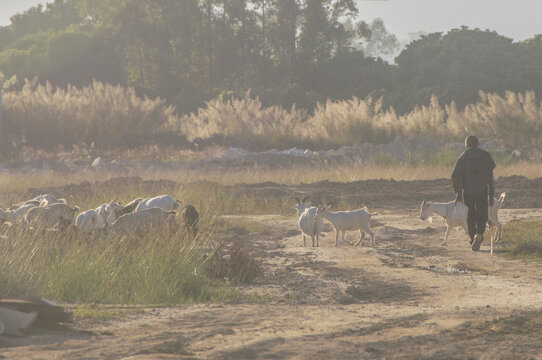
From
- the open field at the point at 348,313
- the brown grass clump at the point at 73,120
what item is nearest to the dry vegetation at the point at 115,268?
the open field at the point at 348,313

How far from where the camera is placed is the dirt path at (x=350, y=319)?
20.3 ft

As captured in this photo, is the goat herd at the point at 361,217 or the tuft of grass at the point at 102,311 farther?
the goat herd at the point at 361,217

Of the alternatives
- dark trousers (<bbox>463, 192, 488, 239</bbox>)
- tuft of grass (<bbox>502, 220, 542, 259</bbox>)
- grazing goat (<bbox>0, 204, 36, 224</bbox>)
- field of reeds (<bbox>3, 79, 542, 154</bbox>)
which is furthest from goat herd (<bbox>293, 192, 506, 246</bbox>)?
field of reeds (<bbox>3, 79, 542, 154</bbox>)

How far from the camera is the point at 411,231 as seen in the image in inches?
571

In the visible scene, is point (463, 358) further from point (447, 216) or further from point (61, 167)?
point (61, 167)

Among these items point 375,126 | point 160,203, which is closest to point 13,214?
point 160,203

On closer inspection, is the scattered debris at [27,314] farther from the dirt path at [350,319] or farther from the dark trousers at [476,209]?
the dark trousers at [476,209]

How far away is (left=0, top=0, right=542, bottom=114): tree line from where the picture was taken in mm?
47625

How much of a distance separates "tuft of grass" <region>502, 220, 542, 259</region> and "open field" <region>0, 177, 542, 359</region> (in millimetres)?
269

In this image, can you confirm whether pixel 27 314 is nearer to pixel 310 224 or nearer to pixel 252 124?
pixel 310 224

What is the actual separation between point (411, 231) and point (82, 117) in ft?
61.8

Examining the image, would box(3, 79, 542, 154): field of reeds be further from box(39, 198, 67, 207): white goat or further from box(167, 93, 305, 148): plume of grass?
box(39, 198, 67, 207): white goat

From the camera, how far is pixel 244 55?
5166cm

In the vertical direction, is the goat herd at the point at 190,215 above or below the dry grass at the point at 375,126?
below
